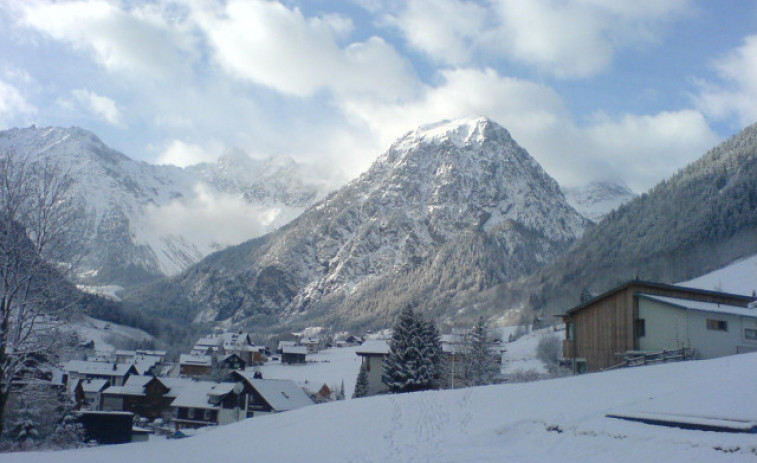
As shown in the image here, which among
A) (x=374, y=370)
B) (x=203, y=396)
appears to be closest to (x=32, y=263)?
(x=203, y=396)

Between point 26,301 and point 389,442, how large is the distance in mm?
11322

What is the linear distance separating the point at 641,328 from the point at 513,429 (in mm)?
15950

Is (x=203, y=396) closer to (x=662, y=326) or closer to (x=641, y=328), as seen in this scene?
(x=641, y=328)

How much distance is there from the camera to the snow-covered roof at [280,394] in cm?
5322

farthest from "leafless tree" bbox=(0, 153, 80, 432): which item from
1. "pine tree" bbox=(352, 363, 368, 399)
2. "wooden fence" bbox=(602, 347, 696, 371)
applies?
"pine tree" bbox=(352, 363, 368, 399)

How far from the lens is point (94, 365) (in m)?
84.2

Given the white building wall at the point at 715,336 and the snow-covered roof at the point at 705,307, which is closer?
the white building wall at the point at 715,336

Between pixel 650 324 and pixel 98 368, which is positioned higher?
pixel 650 324

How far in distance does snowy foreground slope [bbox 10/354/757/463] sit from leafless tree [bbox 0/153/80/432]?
4917 millimetres

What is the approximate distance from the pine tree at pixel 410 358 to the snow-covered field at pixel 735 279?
2255 inches

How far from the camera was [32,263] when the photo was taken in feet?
58.8

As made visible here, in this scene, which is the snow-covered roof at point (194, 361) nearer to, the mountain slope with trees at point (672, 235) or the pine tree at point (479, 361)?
the pine tree at point (479, 361)

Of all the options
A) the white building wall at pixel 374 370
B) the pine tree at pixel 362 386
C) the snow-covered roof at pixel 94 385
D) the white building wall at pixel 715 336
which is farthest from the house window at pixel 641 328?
the snow-covered roof at pixel 94 385

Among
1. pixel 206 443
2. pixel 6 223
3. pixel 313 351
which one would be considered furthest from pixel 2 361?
pixel 313 351
